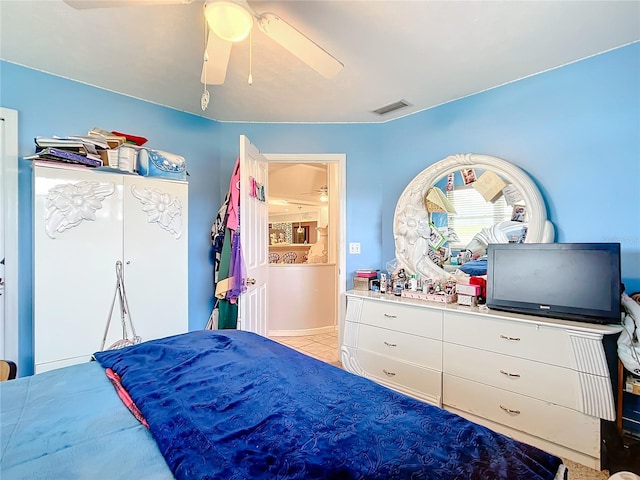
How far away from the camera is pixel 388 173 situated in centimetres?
324

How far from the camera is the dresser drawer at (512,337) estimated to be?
181 centimetres

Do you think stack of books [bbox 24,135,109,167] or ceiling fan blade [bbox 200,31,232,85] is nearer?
ceiling fan blade [bbox 200,31,232,85]

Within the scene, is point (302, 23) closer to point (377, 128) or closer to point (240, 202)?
point (240, 202)

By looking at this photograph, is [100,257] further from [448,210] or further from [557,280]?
[557,280]

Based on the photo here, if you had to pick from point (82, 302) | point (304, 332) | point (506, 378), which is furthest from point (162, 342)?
point (304, 332)

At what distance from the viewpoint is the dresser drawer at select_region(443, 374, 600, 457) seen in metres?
1.72

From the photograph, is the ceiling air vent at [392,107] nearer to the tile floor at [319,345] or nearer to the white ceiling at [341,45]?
the white ceiling at [341,45]

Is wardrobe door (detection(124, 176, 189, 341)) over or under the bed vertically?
over

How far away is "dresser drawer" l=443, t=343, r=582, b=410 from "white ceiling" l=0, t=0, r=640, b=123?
188cm

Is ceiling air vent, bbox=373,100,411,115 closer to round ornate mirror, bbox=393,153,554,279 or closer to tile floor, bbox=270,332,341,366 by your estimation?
round ornate mirror, bbox=393,153,554,279

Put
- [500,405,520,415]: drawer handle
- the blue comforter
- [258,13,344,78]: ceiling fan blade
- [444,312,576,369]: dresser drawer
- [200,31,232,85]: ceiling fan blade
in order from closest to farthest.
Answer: the blue comforter → [258,13,344,78]: ceiling fan blade → [200,31,232,85]: ceiling fan blade → [444,312,576,369]: dresser drawer → [500,405,520,415]: drawer handle

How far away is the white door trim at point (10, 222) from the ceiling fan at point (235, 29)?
143 centimetres

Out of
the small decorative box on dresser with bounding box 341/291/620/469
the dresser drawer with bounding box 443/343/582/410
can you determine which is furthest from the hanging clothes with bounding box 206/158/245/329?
the dresser drawer with bounding box 443/343/582/410

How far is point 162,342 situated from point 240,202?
128cm
